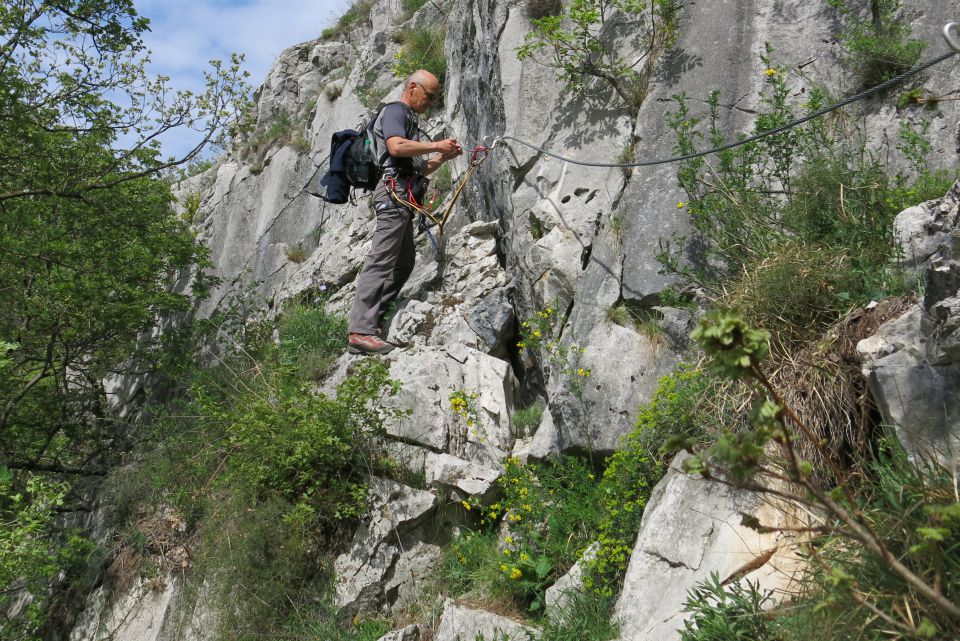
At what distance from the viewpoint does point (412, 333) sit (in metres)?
7.24

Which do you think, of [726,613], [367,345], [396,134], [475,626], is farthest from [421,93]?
[726,613]

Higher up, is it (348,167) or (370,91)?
(370,91)

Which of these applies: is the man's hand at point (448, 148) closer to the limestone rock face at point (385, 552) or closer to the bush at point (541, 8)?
the bush at point (541, 8)

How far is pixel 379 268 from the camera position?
727cm

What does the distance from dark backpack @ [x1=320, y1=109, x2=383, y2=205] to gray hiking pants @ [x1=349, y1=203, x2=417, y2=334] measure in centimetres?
44

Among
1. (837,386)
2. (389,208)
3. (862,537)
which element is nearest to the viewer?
(862,537)

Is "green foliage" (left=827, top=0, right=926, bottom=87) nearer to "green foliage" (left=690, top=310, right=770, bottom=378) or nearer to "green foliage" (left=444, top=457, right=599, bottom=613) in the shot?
"green foliage" (left=444, top=457, right=599, bottom=613)

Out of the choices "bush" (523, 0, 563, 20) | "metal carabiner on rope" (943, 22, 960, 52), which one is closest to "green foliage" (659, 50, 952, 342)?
"metal carabiner on rope" (943, 22, 960, 52)

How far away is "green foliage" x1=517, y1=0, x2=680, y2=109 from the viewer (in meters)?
6.61

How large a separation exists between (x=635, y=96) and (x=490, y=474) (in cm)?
347

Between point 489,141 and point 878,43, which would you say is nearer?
point 878,43

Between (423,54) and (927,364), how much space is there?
8.69 m

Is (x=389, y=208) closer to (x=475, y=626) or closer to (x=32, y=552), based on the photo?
(x=475, y=626)

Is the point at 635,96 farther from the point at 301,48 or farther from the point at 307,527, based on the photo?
the point at 301,48
